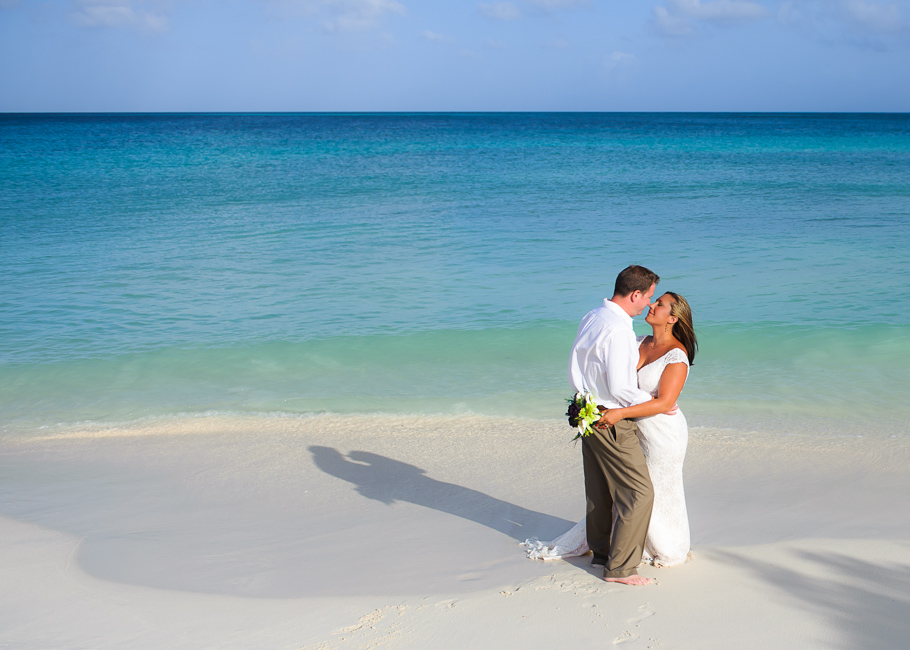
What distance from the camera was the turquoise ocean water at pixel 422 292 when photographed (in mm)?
8086

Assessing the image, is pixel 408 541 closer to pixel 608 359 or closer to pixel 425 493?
pixel 425 493

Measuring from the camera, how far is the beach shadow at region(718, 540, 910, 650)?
360 centimetres

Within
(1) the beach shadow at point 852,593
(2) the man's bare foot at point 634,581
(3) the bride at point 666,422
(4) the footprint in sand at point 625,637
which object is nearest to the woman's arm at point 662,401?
(3) the bride at point 666,422

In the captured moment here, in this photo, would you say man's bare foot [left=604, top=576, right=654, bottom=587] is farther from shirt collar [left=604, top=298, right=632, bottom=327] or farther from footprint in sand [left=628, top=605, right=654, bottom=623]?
shirt collar [left=604, top=298, right=632, bottom=327]

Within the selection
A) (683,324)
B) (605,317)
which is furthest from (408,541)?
(683,324)

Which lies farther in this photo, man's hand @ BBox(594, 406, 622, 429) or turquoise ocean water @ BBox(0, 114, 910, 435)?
turquoise ocean water @ BBox(0, 114, 910, 435)

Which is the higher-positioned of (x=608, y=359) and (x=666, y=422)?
(x=608, y=359)

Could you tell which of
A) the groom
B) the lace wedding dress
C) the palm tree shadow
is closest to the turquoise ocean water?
the palm tree shadow

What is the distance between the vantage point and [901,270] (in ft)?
43.9

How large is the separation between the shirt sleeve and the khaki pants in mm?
212

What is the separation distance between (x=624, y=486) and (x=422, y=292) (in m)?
8.51

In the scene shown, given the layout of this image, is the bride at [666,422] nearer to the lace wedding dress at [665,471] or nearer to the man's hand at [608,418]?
the lace wedding dress at [665,471]

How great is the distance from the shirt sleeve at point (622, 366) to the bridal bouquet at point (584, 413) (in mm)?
148

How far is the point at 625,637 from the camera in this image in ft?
11.9
